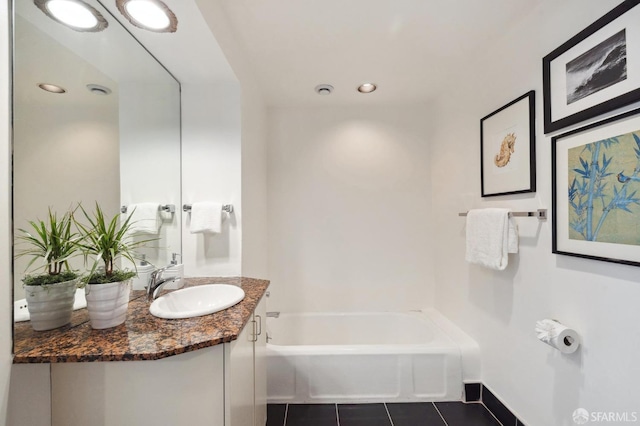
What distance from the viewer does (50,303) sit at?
888 mm

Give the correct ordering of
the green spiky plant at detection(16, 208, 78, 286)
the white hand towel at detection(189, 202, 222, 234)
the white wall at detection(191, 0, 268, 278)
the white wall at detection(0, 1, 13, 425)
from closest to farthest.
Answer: the white wall at detection(0, 1, 13, 425) < the green spiky plant at detection(16, 208, 78, 286) < the white wall at detection(191, 0, 268, 278) < the white hand towel at detection(189, 202, 222, 234)

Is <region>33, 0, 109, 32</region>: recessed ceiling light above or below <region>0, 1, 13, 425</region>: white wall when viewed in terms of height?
above

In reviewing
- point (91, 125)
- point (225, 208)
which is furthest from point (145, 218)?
point (91, 125)

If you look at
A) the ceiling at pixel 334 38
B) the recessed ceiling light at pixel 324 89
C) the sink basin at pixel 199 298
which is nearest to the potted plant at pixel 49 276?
the sink basin at pixel 199 298

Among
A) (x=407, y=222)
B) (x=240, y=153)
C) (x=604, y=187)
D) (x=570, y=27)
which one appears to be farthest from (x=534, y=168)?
(x=240, y=153)

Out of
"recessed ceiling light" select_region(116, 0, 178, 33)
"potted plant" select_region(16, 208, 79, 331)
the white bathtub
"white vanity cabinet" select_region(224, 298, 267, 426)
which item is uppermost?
"recessed ceiling light" select_region(116, 0, 178, 33)

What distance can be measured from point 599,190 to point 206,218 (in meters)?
1.93

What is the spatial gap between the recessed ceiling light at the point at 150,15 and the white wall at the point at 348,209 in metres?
1.40

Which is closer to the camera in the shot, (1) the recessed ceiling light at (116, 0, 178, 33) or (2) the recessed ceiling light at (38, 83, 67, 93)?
(2) the recessed ceiling light at (38, 83, 67, 93)

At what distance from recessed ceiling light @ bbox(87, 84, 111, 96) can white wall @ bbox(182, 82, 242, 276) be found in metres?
0.55

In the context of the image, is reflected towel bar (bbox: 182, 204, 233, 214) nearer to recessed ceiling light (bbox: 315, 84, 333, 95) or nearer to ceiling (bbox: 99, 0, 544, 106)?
ceiling (bbox: 99, 0, 544, 106)

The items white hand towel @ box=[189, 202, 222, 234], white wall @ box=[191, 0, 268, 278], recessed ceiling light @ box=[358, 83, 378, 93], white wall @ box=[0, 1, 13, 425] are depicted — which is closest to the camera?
white wall @ box=[0, 1, 13, 425]

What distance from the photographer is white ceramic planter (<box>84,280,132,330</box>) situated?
3.06 feet

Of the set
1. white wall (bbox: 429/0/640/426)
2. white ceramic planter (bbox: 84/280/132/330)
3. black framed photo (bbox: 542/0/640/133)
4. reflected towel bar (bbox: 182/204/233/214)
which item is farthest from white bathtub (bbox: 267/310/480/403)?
black framed photo (bbox: 542/0/640/133)
